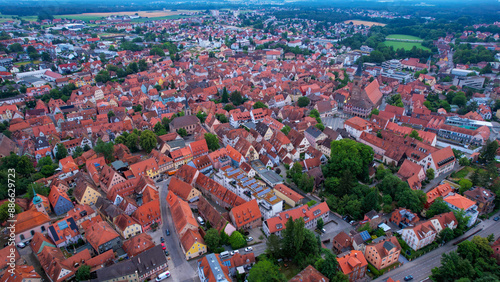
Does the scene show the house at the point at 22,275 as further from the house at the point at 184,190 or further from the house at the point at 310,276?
→ the house at the point at 310,276

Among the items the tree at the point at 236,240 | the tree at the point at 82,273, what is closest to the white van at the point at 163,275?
the tree at the point at 82,273

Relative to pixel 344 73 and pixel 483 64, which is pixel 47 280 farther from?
pixel 483 64

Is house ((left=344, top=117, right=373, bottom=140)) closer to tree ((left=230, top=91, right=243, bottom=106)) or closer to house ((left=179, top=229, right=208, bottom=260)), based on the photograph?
tree ((left=230, top=91, right=243, bottom=106))

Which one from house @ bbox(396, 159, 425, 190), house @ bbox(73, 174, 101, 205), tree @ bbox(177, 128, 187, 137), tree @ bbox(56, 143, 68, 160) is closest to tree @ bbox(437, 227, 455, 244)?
house @ bbox(396, 159, 425, 190)

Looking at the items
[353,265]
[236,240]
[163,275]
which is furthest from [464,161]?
[163,275]

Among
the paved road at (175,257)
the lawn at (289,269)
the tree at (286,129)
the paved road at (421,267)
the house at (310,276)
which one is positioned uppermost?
the tree at (286,129)
